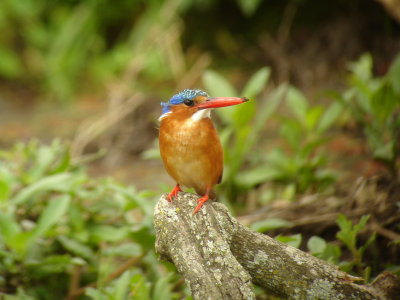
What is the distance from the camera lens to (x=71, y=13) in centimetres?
839

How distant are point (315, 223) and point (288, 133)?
1375mm

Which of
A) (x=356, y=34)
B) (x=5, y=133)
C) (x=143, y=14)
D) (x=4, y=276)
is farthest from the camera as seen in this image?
(x=143, y=14)

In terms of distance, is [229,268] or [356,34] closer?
[229,268]

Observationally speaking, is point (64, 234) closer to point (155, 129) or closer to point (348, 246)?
point (348, 246)

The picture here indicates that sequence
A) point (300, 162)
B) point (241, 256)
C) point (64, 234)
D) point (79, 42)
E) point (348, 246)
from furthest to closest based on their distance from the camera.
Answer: point (79, 42)
point (300, 162)
point (64, 234)
point (348, 246)
point (241, 256)

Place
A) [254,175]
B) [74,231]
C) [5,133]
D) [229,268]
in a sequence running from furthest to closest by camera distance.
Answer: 1. [5,133]
2. [254,175]
3. [74,231]
4. [229,268]

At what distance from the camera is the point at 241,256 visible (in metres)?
2.43

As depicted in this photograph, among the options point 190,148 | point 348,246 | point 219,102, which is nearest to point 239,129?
point 348,246

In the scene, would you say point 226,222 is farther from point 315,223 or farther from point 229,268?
point 315,223

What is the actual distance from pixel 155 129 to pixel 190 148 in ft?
13.0

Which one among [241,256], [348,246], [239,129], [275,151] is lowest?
[241,256]

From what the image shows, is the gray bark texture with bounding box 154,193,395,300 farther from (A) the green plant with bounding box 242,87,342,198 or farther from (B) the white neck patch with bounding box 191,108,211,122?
(A) the green plant with bounding box 242,87,342,198

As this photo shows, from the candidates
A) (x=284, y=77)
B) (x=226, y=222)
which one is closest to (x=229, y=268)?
(x=226, y=222)

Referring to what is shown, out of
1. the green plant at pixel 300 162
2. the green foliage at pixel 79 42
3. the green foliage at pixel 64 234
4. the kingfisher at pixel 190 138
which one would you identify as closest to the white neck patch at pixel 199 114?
the kingfisher at pixel 190 138
